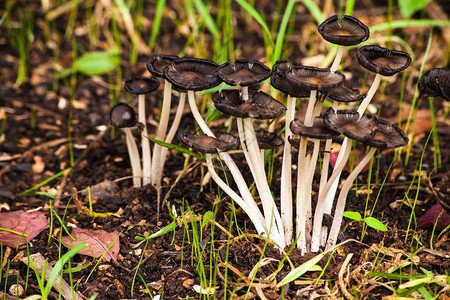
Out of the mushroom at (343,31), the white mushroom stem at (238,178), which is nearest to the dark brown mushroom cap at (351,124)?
the mushroom at (343,31)

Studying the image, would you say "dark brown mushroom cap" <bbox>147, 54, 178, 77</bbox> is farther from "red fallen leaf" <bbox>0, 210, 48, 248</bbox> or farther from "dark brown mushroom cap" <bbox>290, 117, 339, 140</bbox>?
"red fallen leaf" <bbox>0, 210, 48, 248</bbox>

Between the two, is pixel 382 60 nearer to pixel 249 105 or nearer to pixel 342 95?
pixel 342 95

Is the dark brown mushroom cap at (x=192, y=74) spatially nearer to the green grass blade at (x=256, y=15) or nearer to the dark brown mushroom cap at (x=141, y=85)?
the dark brown mushroom cap at (x=141, y=85)

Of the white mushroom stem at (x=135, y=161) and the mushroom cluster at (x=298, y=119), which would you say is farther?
the white mushroom stem at (x=135, y=161)

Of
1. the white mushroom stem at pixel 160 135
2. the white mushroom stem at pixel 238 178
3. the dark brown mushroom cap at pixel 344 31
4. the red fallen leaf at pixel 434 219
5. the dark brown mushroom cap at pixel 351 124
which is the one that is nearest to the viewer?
the dark brown mushroom cap at pixel 351 124

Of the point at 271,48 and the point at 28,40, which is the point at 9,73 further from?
the point at 271,48

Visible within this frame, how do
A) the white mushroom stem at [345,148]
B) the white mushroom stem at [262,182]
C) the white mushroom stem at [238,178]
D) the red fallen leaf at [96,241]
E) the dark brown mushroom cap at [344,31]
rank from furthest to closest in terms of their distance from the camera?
the red fallen leaf at [96,241] → the white mushroom stem at [238,178] → the white mushroom stem at [262,182] → the white mushroom stem at [345,148] → the dark brown mushroom cap at [344,31]

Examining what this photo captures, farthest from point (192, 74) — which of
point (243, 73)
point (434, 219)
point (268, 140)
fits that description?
point (434, 219)
